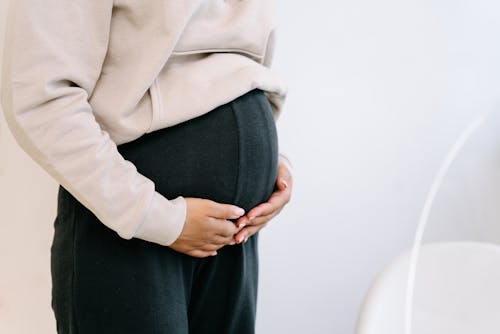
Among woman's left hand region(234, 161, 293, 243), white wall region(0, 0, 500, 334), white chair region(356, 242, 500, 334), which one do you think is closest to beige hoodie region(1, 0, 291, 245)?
woman's left hand region(234, 161, 293, 243)

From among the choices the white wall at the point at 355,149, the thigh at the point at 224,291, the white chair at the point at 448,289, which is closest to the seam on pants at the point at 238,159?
the thigh at the point at 224,291

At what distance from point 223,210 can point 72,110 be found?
22cm

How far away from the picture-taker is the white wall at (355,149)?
4.14ft

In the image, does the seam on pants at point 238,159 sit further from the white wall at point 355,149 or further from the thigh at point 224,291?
the white wall at point 355,149

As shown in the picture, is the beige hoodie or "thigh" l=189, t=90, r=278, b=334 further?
"thigh" l=189, t=90, r=278, b=334

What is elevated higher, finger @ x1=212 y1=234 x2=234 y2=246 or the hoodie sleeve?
the hoodie sleeve

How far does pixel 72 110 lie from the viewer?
652mm

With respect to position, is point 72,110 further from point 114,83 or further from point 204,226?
point 204,226

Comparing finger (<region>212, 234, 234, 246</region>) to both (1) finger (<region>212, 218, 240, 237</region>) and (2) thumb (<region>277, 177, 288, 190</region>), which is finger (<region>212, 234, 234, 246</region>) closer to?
(1) finger (<region>212, 218, 240, 237</region>)

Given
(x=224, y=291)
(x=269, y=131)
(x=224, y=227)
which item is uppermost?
(x=269, y=131)

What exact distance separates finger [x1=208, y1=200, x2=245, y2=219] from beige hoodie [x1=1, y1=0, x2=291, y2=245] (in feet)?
0.12

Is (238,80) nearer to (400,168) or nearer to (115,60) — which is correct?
(115,60)

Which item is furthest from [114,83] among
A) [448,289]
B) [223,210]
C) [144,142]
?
[448,289]

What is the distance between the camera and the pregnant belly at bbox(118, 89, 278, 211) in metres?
0.74
